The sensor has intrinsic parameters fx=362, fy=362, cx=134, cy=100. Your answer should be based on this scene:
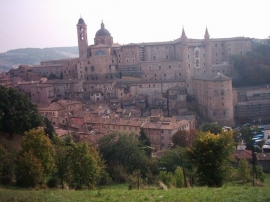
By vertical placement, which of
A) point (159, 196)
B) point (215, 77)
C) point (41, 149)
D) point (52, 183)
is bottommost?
point (52, 183)

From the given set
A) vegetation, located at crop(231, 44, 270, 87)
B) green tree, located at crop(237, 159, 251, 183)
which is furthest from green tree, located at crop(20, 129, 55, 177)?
vegetation, located at crop(231, 44, 270, 87)

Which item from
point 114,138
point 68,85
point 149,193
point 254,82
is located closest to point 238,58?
point 254,82

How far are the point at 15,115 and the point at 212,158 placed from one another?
14943 mm

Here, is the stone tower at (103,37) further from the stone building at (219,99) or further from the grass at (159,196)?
the grass at (159,196)

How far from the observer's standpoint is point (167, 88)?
48375 mm

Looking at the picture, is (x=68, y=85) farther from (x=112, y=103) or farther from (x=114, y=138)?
(x=114, y=138)

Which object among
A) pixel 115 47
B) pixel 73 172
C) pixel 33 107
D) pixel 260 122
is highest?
pixel 115 47

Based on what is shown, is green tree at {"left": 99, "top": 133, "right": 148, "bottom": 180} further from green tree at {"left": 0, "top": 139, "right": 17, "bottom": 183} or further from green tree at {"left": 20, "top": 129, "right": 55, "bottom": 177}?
green tree at {"left": 0, "top": 139, "right": 17, "bottom": 183}

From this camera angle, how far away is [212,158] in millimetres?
15281

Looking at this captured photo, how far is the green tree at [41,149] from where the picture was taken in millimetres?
16594

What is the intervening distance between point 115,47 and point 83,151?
39498 mm

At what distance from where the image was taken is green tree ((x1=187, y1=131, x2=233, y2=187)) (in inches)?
602

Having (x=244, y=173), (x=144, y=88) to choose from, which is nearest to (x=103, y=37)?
(x=144, y=88)

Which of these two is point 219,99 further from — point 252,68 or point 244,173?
point 244,173
